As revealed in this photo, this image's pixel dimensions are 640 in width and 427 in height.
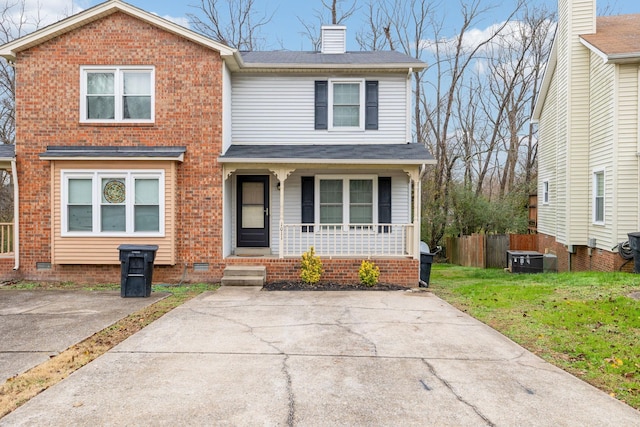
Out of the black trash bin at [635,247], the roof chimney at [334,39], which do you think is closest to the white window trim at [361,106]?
the roof chimney at [334,39]

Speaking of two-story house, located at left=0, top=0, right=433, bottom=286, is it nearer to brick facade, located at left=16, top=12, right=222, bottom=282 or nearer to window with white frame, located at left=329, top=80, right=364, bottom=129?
brick facade, located at left=16, top=12, right=222, bottom=282

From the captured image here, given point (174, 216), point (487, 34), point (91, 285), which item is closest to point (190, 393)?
point (174, 216)

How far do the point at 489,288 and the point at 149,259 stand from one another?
772cm

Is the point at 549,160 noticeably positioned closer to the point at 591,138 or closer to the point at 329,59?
the point at 591,138

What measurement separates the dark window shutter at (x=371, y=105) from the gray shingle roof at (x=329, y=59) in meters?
0.59

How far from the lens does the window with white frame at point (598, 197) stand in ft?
41.8

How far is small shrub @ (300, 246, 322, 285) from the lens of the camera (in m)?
11.0

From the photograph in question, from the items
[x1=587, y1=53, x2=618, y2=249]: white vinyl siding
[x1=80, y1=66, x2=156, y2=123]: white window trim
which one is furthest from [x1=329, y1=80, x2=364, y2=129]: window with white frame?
[x1=587, y1=53, x2=618, y2=249]: white vinyl siding

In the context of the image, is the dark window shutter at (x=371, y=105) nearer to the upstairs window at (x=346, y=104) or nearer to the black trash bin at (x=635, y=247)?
the upstairs window at (x=346, y=104)

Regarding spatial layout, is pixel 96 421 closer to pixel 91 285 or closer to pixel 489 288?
pixel 91 285

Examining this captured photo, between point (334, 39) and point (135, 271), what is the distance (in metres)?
9.81

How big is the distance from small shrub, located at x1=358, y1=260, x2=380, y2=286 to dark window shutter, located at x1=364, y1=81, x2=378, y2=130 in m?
4.10

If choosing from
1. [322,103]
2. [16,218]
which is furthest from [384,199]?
[16,218]

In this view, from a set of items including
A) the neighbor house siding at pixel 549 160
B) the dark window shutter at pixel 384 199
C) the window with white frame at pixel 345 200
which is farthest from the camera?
the neighbor house siding at pixel 549 160
